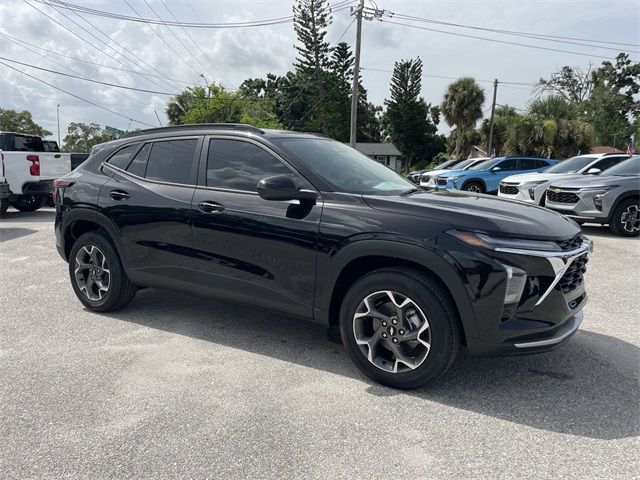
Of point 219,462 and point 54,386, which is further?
point 54,386

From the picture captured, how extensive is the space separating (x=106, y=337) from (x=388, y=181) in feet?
9.02

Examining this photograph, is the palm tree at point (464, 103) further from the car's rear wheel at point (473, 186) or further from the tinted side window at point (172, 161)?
the tinted side window at point (172, 161)

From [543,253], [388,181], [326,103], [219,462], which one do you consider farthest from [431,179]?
[326,103]

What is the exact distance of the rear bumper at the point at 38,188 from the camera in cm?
1122

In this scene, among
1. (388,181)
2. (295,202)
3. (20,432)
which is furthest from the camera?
(388,181)

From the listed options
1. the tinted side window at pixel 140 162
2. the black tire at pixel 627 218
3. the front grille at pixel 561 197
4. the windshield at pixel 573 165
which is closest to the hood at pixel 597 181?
the front grille at pixel 561 197

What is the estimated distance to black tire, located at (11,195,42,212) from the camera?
12401 millimetres

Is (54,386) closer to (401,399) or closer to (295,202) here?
(295,202)

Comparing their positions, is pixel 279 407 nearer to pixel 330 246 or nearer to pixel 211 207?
pixel 330 246

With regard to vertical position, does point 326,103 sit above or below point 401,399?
above

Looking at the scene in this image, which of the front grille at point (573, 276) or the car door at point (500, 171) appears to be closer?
the front grille at point (573, 276)

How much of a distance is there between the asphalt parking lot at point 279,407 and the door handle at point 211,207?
1.11 meters

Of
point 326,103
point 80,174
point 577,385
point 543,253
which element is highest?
point 326,103

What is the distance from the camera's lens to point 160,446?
260 centimetres
